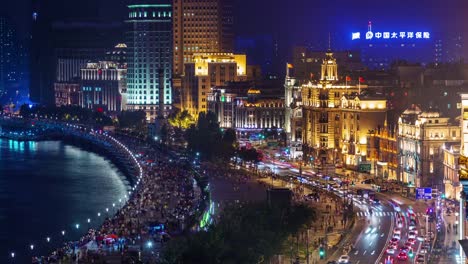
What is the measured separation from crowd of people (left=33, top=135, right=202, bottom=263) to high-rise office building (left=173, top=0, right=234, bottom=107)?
43863mm

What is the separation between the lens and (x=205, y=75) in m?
114

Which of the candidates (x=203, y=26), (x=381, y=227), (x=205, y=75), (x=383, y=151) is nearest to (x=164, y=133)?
(x=205, y=75)

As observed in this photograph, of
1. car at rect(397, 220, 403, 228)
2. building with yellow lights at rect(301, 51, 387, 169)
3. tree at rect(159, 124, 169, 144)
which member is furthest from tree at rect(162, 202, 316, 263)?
tree at rect(159, 124, 169, 144)

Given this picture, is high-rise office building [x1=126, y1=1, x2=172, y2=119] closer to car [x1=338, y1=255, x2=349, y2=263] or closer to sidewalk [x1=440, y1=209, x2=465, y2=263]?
sidewalk [x1=440, y1=209, x2=465, y2=263]

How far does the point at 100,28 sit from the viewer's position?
174 meters

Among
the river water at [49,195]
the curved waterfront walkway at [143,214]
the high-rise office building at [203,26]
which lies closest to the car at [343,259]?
the curved waterfront walkway at [143,214]

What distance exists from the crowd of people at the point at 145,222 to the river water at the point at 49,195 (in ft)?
7.20

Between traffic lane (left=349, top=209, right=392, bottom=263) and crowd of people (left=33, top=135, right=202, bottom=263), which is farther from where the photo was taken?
crowd of people (left=33, top=135, right=202, bottom=263)

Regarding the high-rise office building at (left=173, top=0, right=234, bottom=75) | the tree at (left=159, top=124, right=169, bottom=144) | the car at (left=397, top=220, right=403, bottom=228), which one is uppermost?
the high-rise office building at (left=173, top=0, right=234, bottom=75)

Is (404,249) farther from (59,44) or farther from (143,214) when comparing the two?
(59,44)

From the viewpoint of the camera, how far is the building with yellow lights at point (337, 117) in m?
A: 73.4

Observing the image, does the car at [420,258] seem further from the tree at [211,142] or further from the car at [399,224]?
the tree at [211,142]

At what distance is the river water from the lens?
57.5m

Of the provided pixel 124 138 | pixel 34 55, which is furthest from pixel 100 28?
pixel 124 138
